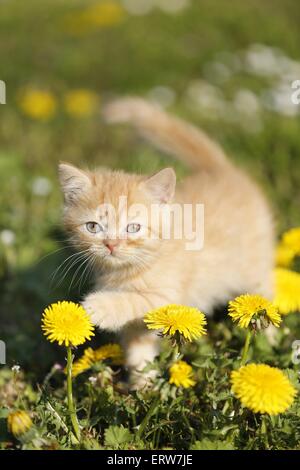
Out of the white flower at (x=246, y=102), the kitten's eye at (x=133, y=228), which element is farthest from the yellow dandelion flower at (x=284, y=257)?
the white flower at (x=246, y=102)

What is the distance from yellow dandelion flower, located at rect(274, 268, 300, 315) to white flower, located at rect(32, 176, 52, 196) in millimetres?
1342

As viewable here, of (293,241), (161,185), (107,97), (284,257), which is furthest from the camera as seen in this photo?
(107,97)

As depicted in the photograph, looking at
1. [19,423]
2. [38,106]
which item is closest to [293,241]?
[19,423]

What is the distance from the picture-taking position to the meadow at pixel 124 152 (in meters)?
1.62

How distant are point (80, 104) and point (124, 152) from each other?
0.59 m

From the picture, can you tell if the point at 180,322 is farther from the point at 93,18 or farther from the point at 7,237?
the point at 93,18

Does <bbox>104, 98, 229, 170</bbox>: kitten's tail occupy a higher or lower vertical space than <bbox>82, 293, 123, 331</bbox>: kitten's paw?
higher

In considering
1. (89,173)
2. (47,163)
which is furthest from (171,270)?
(47,163)

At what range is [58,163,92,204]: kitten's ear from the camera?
189cm

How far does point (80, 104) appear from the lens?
4.11 meters

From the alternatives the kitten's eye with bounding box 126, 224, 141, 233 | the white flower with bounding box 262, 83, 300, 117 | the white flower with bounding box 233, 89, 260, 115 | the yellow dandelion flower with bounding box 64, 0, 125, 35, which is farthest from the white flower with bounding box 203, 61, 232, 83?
the kitten's eye with bounding box 126, 224, 141, 233

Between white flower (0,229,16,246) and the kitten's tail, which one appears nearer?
the kitten's tail

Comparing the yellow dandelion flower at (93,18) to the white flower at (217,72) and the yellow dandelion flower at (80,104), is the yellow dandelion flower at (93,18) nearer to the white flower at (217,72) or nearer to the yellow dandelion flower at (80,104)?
the white flower at (217,72)

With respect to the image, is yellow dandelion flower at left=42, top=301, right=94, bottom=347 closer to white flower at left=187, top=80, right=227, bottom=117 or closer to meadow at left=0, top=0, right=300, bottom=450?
meadow at left=0, top=0, right=300, bottom=450
